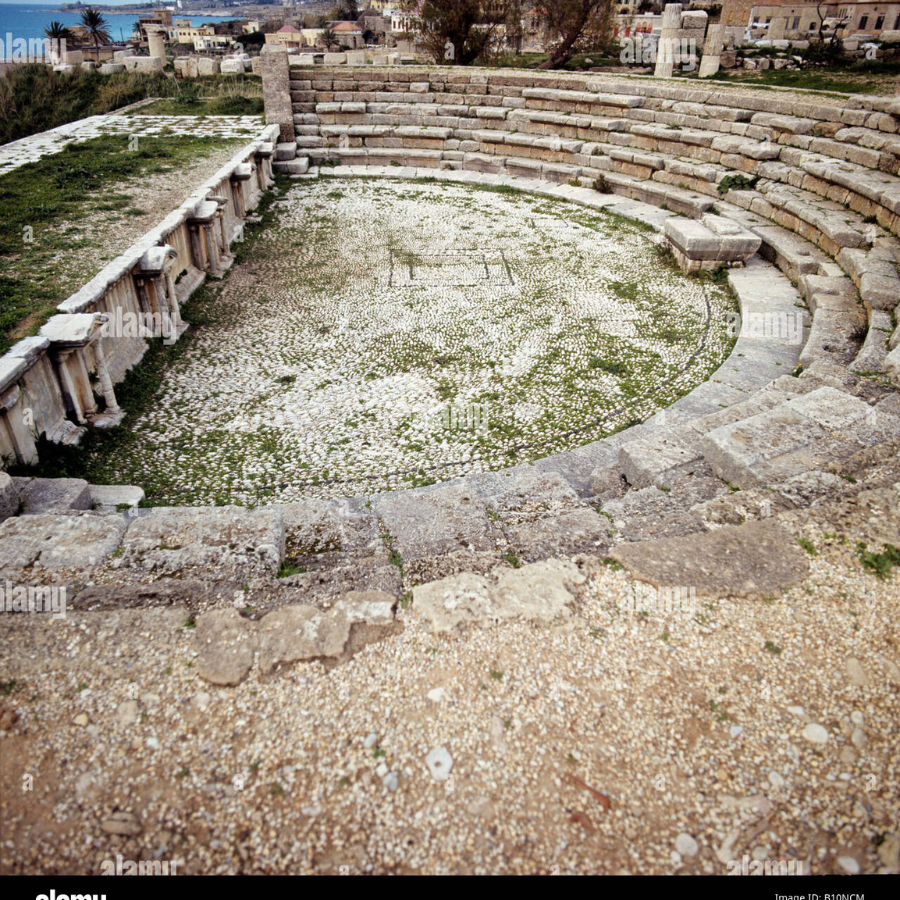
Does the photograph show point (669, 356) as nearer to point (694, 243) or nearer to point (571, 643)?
point (694, 243)

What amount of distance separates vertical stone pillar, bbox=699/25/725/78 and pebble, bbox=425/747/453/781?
20878 millimetres

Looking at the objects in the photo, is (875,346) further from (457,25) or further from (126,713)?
(457,25)

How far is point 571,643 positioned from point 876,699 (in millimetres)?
1317

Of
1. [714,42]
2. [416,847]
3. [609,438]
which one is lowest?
[609,438]

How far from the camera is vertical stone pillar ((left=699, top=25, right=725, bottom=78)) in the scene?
17844mm

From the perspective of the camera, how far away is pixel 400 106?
15.1 meters

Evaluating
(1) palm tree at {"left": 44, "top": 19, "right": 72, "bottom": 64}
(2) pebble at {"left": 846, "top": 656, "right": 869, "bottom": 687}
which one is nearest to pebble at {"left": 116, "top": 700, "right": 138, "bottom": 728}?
(2) pebble at {"left": 846, "top": 656, "right": 869, "bottom": 687}

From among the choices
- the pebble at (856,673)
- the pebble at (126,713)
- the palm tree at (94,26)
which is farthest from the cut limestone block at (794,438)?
the palm tree at (94,26)

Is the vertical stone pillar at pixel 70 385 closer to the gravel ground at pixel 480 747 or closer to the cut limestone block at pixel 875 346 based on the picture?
the gravel ground at pixel 480 747

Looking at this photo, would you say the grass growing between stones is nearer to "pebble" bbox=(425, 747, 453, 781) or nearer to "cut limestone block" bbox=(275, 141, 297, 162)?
"cut limestone block" bbox=(275, 141, 297, 162)

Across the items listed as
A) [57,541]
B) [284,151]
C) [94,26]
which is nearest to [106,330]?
[57,541]
